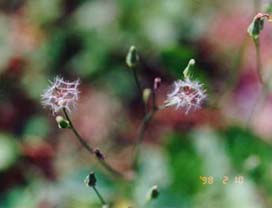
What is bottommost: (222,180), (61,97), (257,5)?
(61,97)

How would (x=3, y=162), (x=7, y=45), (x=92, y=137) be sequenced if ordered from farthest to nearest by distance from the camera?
1. (x=7, y=45)
2. (x=92, y=137)
3. (x=3, y=162)

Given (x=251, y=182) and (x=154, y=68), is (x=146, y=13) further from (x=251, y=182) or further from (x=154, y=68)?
(x=251, y=182)

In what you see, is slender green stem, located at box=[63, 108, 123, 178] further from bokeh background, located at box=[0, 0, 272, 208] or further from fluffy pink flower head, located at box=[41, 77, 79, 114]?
bokeh background, located at box=[0, 0, 272, 208]

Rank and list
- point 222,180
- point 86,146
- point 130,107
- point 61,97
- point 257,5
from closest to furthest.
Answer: point 61,97 → point 86,146 → point 222,180 → point 257,5 → point 130,107

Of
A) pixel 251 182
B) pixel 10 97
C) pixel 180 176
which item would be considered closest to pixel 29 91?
pixel 10 97

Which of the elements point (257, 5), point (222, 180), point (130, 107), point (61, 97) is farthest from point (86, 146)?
point (130, 107)

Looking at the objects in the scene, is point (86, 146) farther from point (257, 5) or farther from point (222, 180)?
point (257, 5)

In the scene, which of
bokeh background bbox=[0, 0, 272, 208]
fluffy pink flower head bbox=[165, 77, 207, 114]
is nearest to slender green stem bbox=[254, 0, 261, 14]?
bokeh background bbox=[0, 0, 272, 208]

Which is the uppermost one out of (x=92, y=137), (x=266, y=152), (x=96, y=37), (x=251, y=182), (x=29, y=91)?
(x=96, y=37)
